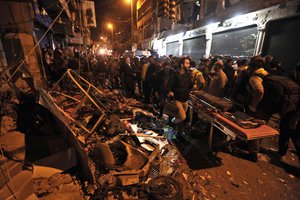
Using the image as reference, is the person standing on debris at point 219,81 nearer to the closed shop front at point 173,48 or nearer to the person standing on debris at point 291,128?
the person standing on debris at point 291,128

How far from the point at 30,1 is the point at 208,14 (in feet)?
45.5

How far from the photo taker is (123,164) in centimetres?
338

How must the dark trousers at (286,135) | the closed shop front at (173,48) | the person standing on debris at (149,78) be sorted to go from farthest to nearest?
the closed shop front at (173,48), the person standing on debris at (149,78), the dark trousers at (286,135)

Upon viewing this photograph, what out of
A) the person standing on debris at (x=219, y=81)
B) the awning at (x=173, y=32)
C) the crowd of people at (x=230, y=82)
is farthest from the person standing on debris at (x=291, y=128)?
the awning at (x=173, y=32)

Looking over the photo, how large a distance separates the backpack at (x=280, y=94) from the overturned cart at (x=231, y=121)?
0.69m

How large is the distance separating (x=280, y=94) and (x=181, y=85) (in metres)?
2.51

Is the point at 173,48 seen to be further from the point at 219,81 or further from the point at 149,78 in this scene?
the point at 219,81

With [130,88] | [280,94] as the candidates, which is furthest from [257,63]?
[130,88]

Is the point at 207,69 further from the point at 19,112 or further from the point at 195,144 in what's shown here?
the point at 19,112

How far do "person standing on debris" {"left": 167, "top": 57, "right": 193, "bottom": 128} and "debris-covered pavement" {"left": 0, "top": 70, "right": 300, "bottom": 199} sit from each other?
3.62 feet

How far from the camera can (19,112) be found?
4.16 m

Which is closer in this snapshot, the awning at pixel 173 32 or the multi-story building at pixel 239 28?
the multi-story building at pixel 239 28

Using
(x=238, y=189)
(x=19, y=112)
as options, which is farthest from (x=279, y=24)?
(x=19, y=112)

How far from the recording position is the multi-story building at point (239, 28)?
26.8ft
